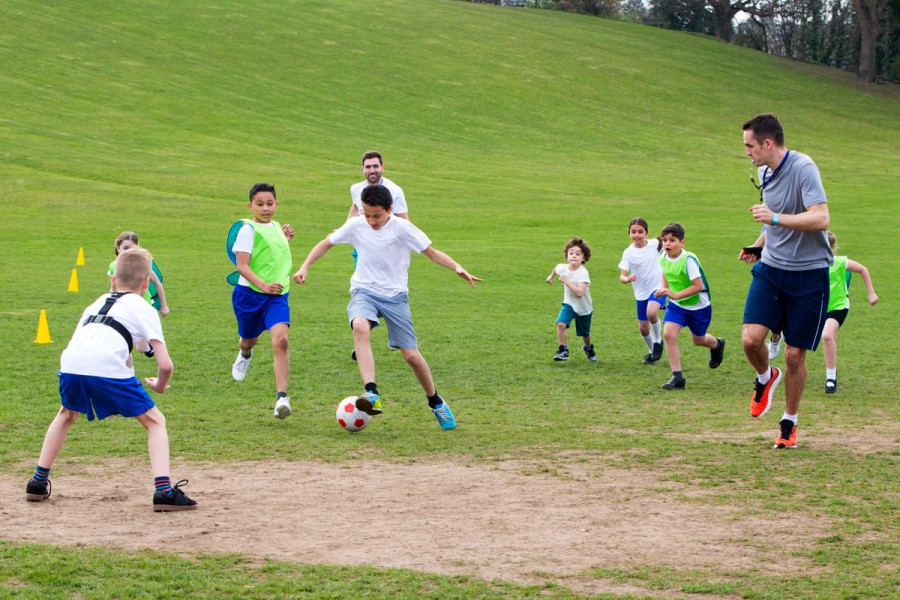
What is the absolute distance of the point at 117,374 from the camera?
6141mm

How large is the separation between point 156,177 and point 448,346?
2335 centimetres

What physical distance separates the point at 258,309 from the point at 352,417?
5.70 ft

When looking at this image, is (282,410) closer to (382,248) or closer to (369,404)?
(369,404)

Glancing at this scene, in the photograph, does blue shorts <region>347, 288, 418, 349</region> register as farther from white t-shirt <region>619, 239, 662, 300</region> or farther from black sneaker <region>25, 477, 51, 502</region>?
white t-shirt <region>619, 239, 662, 300</region>

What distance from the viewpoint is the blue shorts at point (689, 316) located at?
10914mm

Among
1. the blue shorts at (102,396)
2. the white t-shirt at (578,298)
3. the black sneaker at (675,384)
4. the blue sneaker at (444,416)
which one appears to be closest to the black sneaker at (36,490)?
the blue shorts at (102,396)

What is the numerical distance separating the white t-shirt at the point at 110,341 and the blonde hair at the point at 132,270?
8 cm

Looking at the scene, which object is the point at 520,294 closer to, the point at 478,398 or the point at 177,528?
the point at 478,398

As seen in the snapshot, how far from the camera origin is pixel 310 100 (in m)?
48.3

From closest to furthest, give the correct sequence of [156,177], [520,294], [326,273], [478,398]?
1. [478,398]
2. [520,294]
3. [326,273]
4. [156,177]

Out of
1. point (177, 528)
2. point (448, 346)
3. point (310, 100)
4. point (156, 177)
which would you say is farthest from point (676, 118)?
point (177, 528)

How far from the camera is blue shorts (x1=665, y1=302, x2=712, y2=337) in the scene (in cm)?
1091

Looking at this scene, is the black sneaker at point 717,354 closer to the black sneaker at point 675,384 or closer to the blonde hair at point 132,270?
the black sneaker at point 675,384

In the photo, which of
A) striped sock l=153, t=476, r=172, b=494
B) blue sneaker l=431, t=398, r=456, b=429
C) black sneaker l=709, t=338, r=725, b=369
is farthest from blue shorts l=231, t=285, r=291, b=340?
black sneaker l=709, t=338, r=725, b=369
